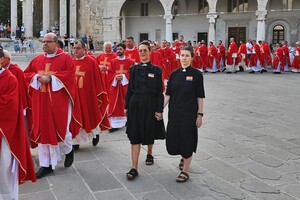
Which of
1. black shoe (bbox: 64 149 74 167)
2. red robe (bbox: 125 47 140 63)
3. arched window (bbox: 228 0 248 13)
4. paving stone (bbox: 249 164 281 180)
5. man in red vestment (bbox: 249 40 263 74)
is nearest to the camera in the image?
paving stone (bbox: 249 164 281 180)

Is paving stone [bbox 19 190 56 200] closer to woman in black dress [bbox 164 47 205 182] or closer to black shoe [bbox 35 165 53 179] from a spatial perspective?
black shoe [bbox 35 165 53 179]

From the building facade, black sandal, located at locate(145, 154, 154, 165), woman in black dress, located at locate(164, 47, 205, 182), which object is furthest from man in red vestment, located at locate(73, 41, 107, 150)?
the building facade

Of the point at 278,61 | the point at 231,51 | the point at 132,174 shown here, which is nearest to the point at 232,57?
the point at 231,51

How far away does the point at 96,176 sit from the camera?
5.32 meters

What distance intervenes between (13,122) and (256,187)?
121 inches

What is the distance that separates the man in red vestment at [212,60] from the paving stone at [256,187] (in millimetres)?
19170

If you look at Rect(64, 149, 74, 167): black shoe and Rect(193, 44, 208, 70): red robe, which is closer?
Rect(64, 149, 74, 167): black shoe

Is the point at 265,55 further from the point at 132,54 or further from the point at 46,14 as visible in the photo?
the point at 46,14

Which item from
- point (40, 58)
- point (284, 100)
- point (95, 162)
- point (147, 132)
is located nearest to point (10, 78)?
point (40, 58)

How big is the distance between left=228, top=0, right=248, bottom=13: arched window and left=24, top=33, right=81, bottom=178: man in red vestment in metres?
29.5

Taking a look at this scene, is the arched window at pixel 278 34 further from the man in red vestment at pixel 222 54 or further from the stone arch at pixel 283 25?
the man in red vestment at pixel 222 54

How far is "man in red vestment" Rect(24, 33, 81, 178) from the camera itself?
5.27 metres

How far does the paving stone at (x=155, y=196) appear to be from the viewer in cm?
453

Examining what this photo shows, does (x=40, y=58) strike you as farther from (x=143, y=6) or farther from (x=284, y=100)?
(x=143, y=6)
